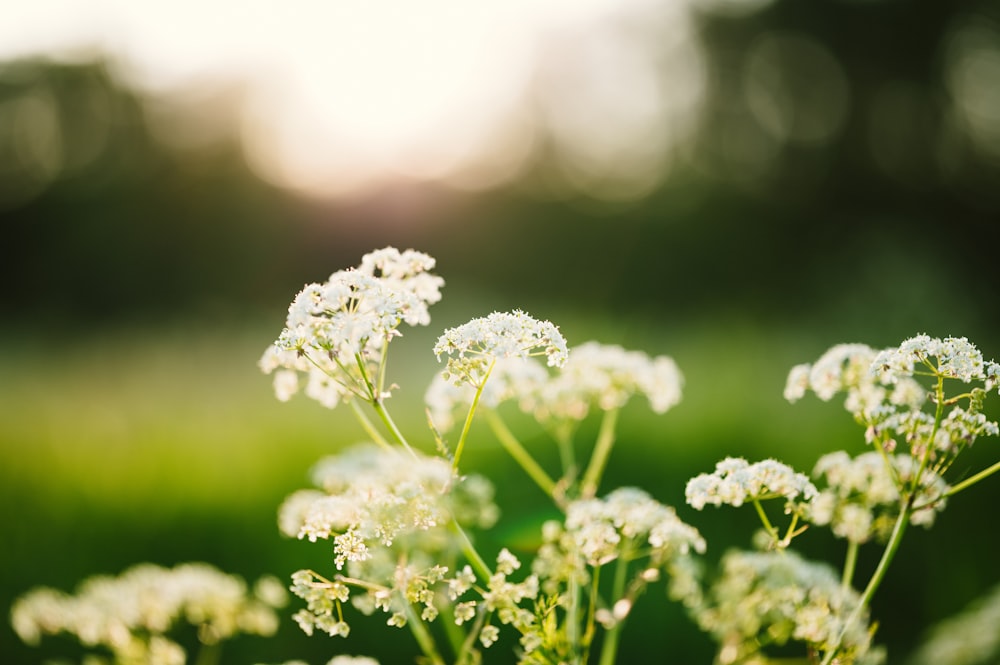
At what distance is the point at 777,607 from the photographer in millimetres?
2279

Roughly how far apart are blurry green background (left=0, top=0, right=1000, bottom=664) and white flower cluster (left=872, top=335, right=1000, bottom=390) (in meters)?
3.02

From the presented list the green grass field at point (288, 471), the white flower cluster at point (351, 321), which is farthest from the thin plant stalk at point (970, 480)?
the green grass field at point (288, 471)

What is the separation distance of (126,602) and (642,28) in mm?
27974

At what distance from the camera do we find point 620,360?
9.87ft

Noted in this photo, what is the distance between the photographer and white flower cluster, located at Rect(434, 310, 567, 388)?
2.01m

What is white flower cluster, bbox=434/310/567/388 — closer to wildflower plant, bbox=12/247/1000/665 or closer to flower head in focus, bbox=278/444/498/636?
wildflower plant, bbox=12/247/1000/665

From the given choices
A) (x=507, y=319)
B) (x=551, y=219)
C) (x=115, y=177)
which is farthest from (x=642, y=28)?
(x=507, y=319)

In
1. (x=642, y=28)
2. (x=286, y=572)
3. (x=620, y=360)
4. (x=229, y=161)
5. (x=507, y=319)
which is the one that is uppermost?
(x=229, y=161)

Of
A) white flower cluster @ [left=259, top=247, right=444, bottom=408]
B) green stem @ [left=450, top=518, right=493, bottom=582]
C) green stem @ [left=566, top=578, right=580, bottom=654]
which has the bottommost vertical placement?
green stem @ [left=566, top=578, right=580, bottom=654]

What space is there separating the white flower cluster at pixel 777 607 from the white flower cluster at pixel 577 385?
2.36 feet

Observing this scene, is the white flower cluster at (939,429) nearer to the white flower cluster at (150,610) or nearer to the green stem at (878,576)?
the green stem at (878,576)

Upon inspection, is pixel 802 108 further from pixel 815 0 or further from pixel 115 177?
pixel 115 177

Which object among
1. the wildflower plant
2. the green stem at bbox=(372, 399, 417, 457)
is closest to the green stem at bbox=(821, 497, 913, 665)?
the wildflower plant

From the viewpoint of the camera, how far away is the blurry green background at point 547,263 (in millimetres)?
6699
